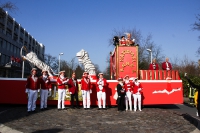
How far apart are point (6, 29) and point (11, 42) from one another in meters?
3.57

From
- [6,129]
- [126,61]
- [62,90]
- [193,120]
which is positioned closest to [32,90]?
[62,90]

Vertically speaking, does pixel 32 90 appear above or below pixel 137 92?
above

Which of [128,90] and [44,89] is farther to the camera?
[128,90]

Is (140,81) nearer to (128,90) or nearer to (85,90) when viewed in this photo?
(128,90)

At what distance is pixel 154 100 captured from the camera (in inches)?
450

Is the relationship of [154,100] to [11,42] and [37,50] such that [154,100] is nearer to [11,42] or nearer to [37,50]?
[11,42]

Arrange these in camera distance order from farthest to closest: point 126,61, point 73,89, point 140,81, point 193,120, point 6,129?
point 126,61 → point 140,81 → point 73,89 → point 193,120 → point 6,129

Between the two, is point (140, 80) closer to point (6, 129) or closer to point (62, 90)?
point (62, 90)

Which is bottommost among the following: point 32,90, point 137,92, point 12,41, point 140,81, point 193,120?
point 193,120

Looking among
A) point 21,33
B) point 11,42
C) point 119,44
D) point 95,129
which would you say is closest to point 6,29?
point 11,42

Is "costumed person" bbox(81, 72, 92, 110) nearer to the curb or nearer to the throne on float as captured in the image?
the throne on float

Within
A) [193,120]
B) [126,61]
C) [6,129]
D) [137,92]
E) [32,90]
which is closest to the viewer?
[6,129]

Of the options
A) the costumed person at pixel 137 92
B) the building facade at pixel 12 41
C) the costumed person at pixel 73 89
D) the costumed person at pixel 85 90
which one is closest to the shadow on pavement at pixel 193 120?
the costumed person at pixel 137 92

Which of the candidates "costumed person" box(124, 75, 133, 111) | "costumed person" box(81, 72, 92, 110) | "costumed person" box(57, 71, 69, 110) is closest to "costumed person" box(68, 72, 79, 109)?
"costumed person" box(57, 71, 69, 110)
